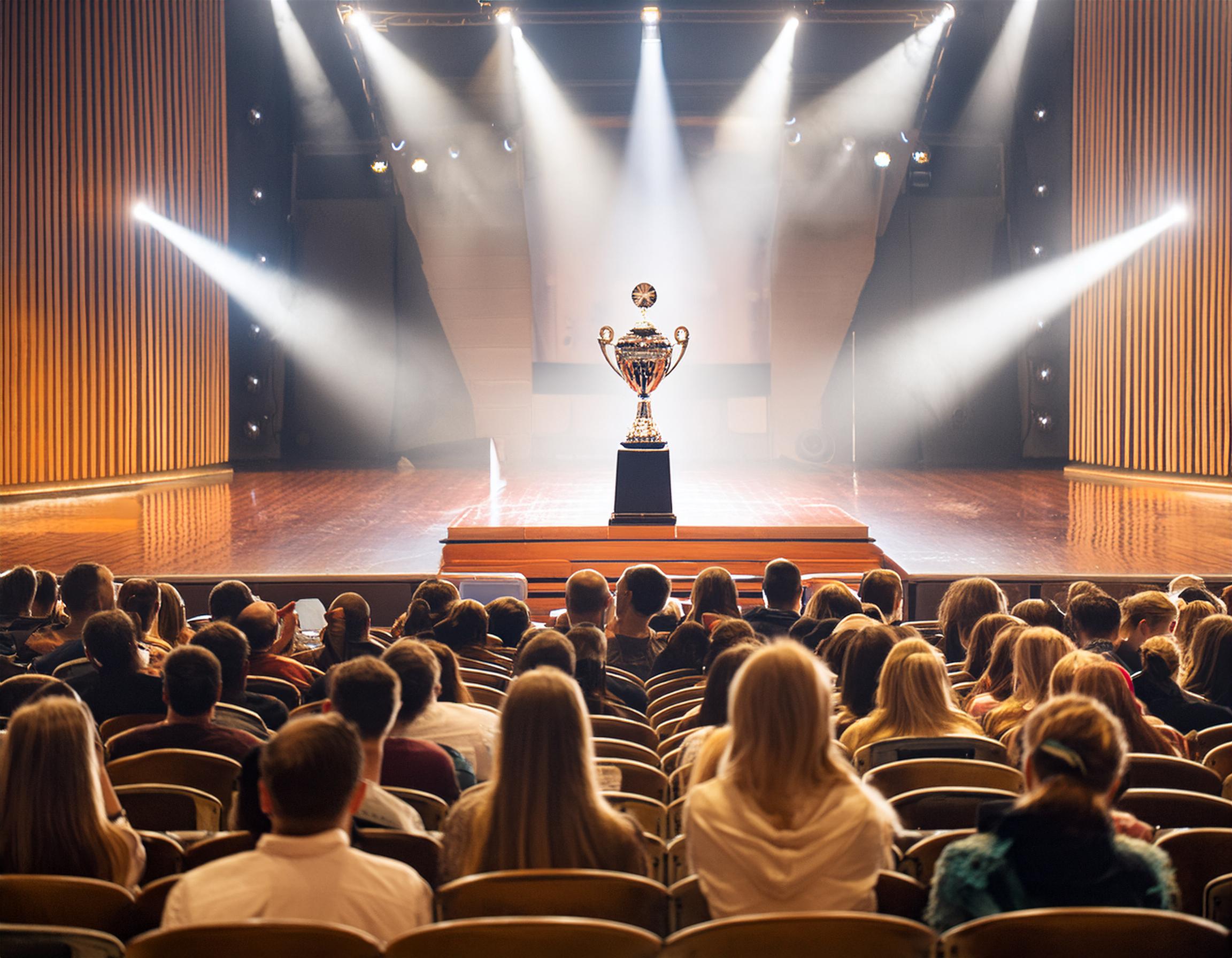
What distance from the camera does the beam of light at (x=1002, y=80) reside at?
15.4 metres

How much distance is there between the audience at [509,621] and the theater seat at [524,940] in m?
3.09

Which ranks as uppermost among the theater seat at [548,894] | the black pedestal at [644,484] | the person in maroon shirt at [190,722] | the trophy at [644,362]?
the trophy at [644,362]

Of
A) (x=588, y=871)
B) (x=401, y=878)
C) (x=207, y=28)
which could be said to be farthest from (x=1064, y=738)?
(x=207, y=28)

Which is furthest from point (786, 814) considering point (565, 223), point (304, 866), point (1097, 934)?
point (565, 223)

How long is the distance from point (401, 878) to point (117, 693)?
6.23 ft

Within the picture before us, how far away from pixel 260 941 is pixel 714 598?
10.8ft

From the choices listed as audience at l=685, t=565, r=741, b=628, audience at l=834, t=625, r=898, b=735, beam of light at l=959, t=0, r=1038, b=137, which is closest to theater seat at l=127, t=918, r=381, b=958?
audience at l=834, t=625, r=898, b=735

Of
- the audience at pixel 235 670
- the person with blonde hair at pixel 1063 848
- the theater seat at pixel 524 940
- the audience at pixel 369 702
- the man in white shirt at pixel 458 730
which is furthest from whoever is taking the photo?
the audience at pixel 235 670

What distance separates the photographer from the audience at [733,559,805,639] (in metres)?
4.79

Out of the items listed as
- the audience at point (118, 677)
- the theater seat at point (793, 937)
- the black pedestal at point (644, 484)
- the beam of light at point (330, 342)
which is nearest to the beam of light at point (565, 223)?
the beam of light at point (330, 342)

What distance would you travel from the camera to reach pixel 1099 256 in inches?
588

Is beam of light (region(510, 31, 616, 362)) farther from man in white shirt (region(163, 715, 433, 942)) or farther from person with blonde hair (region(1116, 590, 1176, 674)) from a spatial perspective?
man in white shirt (region(163, 715, 433, 942))

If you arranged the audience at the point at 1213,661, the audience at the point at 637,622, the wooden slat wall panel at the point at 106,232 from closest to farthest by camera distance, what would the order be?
1. the audience at the point at 1213,661
2. the audience at the point at 637,622
3. the wooden slat wall panel at the point at 106,232

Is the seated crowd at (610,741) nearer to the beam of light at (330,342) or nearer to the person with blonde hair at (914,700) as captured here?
the person with blonde hair at (914,700)
